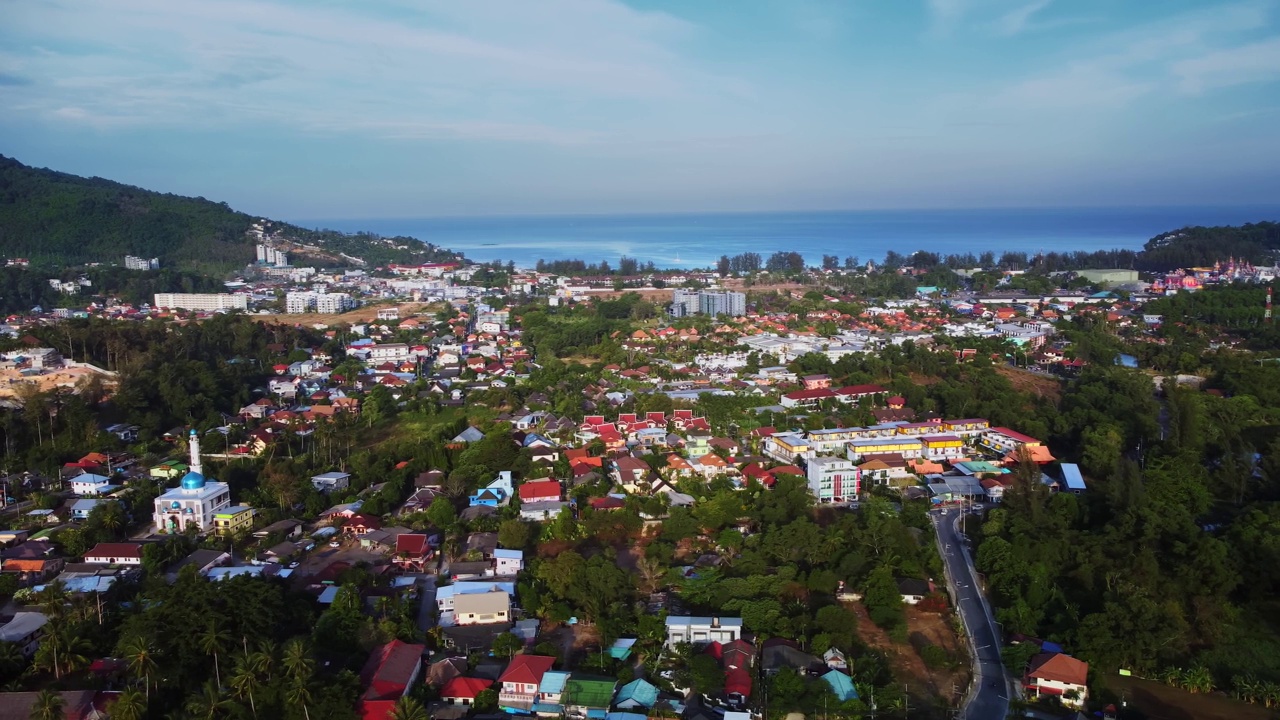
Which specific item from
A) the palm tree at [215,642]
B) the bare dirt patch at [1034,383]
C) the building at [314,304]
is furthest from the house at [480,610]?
the building at [314,304]

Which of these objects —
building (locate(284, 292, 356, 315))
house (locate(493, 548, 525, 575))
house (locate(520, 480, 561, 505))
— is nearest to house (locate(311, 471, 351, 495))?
house (locate(520, 480, 561, 505))

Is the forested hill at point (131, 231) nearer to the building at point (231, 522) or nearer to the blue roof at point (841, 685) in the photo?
the building at point (231, 522)

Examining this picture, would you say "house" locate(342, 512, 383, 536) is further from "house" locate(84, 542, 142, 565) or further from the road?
the road

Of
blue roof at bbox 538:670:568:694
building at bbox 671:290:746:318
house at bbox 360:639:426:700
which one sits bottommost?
blue roof at bbox 538:670:568:694

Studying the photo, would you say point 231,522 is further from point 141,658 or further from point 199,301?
point 199,301

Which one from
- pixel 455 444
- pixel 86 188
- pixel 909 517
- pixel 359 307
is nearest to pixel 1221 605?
pixel 909 517
